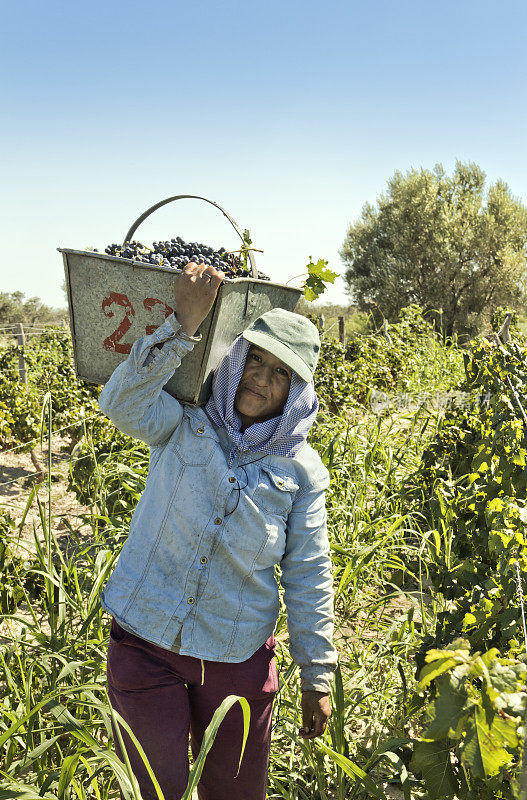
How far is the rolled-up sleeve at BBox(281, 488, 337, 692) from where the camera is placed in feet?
4.99

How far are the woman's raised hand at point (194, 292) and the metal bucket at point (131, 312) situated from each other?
1.3 inches

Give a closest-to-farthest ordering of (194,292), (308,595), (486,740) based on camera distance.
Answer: (486,740) < (194,292) < (308,595)

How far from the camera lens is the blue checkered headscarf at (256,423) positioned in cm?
152

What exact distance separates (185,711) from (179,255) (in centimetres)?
104

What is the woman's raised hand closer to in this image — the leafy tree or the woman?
the woman

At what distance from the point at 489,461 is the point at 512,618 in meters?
0.96

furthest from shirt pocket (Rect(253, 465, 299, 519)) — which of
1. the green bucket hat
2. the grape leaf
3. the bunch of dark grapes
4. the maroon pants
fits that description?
the grape leaf

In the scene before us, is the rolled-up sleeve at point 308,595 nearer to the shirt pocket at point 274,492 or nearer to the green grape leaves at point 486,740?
the shirt pocket at point 274,492

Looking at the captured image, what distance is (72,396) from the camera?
203 inches

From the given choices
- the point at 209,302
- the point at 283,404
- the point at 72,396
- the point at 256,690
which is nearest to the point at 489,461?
the point at 283,404

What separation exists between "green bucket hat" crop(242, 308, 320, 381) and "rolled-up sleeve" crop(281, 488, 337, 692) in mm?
325

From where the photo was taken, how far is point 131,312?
4.69 ft

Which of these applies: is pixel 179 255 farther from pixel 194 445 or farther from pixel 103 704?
pixel 103 704

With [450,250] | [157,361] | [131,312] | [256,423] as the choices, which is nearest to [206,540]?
[256,423]
